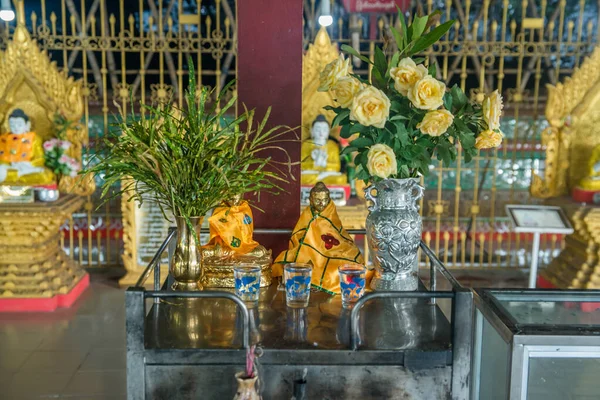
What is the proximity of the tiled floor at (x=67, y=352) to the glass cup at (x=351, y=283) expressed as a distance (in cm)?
180

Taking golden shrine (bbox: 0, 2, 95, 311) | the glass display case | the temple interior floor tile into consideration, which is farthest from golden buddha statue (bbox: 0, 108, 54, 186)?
the glass display case

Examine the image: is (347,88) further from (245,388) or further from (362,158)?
(245,388)

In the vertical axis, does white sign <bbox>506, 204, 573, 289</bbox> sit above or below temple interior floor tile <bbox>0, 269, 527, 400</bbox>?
above

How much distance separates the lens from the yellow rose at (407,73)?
5.78 ft

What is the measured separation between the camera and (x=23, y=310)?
445cm

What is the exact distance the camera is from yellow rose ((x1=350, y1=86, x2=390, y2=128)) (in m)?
1.76

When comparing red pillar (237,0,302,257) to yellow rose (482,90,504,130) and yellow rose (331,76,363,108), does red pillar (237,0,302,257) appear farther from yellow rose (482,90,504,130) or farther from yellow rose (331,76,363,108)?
yellow rose (482,90,504,130)

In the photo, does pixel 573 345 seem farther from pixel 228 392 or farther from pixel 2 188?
pixel 2 188

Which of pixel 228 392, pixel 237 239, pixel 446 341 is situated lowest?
pixel 228 392

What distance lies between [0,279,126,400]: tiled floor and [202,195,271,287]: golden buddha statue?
1.50m

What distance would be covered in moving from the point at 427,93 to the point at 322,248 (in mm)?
576

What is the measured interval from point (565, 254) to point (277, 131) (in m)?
3.63

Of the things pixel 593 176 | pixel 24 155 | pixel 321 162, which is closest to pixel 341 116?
pixel 321 162

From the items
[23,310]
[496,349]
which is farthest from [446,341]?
[23,310]
